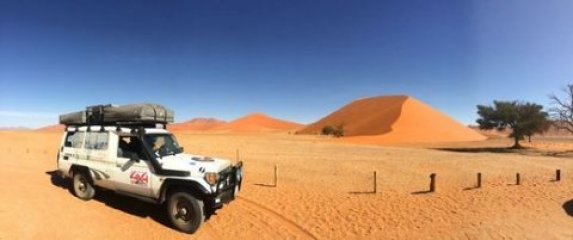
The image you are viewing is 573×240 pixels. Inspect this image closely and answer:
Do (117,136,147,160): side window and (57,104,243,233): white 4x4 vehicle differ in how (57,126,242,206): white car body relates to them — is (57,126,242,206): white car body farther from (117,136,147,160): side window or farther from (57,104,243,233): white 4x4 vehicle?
(117,136,147,160): side window

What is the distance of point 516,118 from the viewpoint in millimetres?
45719

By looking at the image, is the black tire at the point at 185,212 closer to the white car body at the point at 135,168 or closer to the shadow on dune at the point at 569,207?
the white car body at the point at 135,168

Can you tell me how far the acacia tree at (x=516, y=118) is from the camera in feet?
147

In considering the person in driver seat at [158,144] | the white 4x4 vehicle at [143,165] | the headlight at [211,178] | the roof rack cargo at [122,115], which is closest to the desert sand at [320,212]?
the white 4x4 vehicle at [143,165]

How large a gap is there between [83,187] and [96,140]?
1583 mm

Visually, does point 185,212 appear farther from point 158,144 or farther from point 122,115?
point 122,115

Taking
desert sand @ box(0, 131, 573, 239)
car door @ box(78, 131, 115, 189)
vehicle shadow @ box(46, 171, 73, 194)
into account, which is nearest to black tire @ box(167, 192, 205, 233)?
desert sand @ box(0, 131, 573, 239)

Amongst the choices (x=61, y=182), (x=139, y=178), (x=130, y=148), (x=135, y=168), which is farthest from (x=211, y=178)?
(x=61, y=182)

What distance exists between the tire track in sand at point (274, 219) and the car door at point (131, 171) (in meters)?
3.18

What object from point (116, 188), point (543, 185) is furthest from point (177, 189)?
point (543, 185)

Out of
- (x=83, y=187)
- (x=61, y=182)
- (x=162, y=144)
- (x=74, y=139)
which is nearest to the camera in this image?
(x=162, y=144)

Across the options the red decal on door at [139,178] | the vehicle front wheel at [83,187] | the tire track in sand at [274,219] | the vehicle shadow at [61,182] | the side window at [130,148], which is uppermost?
the side window at [130,148]

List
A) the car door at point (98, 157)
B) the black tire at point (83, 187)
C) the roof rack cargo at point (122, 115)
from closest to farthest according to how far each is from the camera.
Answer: the roof rack cargo at point (122, 115) < the car door at point (98, 157) < the black tire at point (83, 187)

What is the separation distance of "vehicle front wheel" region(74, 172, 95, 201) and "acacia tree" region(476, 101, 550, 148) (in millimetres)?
47326
